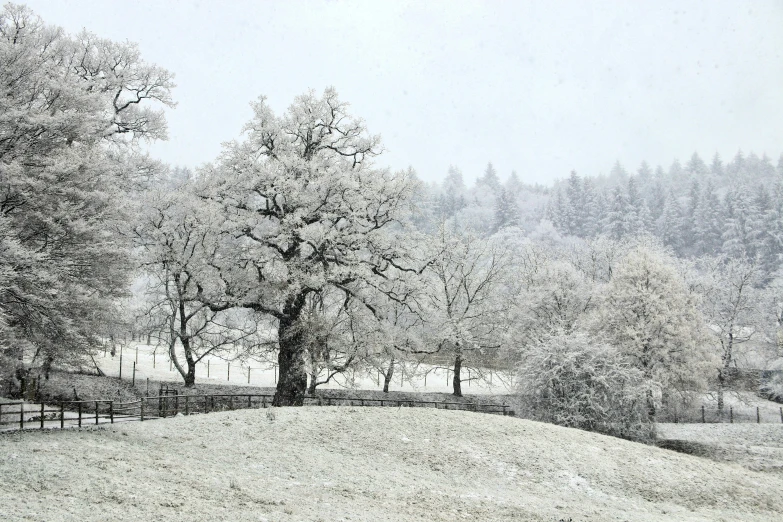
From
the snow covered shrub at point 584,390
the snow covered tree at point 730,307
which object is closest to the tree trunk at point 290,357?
the snow covered shrub at point 584,390

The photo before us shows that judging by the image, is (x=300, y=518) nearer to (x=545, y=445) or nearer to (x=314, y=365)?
(x=545, y=445)

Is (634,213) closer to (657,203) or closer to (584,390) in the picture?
(657,203)

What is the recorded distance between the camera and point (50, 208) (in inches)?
745

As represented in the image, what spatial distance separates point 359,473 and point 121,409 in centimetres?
1129

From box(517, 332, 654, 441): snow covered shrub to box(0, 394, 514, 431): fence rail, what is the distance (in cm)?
469

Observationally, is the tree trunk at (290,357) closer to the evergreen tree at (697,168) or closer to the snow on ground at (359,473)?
the snow on ground at (359,473)

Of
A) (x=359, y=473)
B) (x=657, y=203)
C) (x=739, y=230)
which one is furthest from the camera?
(x=657, y=203)

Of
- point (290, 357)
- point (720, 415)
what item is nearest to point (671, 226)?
point (720, 415)

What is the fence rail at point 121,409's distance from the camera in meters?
19.0

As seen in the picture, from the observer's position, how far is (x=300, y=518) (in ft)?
38.8

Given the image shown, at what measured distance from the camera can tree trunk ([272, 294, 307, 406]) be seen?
90.9 ft

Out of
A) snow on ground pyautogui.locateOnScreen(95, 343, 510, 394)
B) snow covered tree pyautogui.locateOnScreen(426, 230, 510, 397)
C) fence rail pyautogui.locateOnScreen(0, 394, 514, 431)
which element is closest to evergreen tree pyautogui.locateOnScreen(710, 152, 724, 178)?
snow on ground pyautogui.locateOnScreen(95, 343, 510, 394)

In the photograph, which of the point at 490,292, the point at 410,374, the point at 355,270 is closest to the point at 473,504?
the point at 355,270

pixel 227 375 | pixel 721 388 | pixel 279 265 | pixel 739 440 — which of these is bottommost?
pixel 739 440
